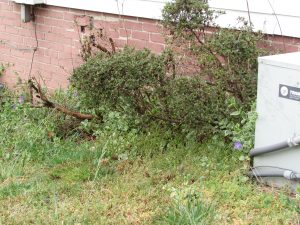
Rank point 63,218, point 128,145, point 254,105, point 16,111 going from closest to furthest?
point 63,218 < point 254,105 < point 128,145 < point 16,111

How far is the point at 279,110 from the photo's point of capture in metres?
4.22

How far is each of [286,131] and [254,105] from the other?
0.49m

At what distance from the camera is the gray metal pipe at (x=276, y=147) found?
4102 millimetres

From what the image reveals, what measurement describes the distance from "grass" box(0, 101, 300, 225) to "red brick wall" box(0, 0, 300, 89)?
57.4 inches

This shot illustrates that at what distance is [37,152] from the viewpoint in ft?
18.5

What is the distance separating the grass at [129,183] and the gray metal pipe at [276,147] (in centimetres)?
24

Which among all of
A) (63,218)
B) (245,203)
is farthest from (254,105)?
(63,218)

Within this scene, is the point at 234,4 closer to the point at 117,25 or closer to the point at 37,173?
the point at 117,25

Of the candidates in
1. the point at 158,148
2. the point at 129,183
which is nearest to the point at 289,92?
the point at 129,183

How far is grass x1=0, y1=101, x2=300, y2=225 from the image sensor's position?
4.07 metres

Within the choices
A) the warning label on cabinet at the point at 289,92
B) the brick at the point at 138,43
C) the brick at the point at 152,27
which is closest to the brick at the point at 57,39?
the brick at the point at 138,43

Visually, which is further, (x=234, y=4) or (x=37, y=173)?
(x=234, y=4)

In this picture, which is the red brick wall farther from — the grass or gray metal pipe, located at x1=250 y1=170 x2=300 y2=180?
gray metal pipe, located at x1=250 y1=170 x2=300 y2=180

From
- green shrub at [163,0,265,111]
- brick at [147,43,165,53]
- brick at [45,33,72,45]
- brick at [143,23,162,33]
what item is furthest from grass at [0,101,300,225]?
brick at [45,33,72,45]
